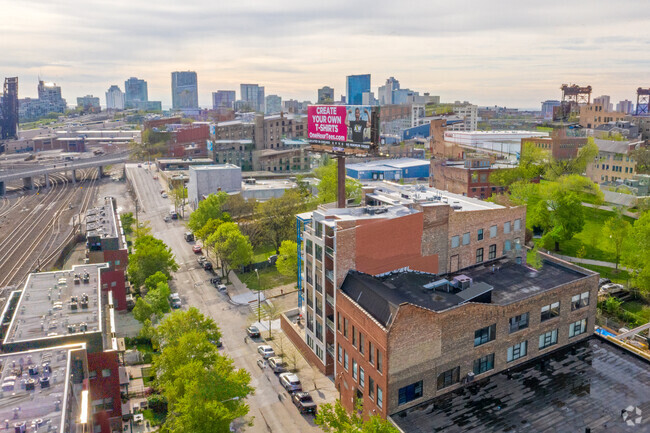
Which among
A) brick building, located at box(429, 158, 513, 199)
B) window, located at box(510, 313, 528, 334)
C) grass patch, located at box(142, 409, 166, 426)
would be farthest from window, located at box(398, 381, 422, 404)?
brick building, located at box(429, 158, 513, 199)

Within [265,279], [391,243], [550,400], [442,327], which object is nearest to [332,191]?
[265,279]

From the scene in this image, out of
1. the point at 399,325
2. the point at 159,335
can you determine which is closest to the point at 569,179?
the point at 399,325

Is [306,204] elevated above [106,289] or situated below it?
above

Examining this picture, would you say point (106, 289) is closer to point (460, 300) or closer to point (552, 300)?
point (460, 300)

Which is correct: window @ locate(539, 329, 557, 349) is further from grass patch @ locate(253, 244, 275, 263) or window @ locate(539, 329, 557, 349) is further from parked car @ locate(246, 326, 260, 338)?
grass patch @ locate(253, 244, 275, 263)

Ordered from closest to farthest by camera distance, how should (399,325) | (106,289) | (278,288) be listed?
(399,325) → (106,289) → (278,288)

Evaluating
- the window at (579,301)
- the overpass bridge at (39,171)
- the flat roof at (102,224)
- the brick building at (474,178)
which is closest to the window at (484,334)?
the window at (579,301)
